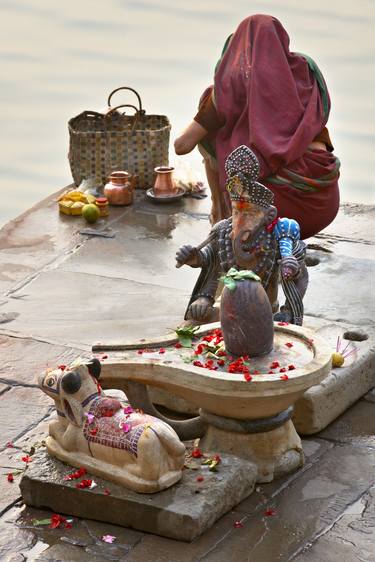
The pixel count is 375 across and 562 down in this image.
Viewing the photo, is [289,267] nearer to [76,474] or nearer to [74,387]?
[74,387]

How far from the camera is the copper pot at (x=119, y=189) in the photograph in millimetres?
8430

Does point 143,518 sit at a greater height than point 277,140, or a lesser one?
lesser

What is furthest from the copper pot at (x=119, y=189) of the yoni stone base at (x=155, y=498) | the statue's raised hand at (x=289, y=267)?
the yoni stone base at (x=155, y=498)

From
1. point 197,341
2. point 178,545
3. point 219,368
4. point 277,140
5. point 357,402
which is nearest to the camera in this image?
point 178,545

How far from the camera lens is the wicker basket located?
28.3 ft

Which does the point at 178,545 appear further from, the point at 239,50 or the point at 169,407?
the point at 239,50

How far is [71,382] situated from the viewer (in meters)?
4.72

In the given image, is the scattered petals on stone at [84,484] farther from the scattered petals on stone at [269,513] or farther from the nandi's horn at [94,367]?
the scattered petals on stone at [269,513]

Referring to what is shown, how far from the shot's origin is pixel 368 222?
8.35 m

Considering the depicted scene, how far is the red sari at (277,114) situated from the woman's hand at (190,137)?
2.4 inches

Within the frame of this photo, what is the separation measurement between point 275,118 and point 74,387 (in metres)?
2.72

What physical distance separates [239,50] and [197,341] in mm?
2402

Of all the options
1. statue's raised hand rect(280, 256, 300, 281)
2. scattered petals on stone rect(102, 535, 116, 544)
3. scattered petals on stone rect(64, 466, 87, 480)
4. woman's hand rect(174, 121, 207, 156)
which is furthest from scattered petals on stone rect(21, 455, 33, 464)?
woman's hand rect(174, 121, 207, 156)

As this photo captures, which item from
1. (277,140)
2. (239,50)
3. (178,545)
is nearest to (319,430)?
(178,545)
